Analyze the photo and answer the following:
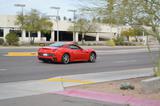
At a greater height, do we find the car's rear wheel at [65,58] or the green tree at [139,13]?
the green tree at [139,13]

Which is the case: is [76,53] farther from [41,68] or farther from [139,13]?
[139,13]

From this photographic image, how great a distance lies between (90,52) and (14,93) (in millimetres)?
16138

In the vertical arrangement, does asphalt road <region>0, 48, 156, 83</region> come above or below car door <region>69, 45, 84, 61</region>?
below

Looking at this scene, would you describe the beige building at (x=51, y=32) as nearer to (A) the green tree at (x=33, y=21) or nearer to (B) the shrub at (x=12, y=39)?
(A) the green tree at (x=33, y=21)

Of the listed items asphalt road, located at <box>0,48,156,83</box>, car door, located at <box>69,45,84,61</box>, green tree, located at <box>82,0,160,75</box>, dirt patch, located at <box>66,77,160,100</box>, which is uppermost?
green tree, located at <box>82,0,160,75</box>

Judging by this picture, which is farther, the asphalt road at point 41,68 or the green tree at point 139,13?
the asphalt road at point 41,68

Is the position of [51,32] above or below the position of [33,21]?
below

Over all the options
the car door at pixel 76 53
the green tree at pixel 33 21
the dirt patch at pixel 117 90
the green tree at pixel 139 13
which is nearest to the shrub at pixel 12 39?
the green tree at pixel 33 21

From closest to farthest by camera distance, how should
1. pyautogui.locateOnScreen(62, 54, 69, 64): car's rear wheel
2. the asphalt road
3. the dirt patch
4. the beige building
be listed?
the dirt patch
the asphalt road
pyautogui.locateOnScreen(62, 54, 69, 64): car's rear wheel
the beige building

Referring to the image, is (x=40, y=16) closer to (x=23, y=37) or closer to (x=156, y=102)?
(x=23, y=37)

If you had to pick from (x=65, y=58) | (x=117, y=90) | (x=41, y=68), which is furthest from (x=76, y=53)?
(x=117, y=90)

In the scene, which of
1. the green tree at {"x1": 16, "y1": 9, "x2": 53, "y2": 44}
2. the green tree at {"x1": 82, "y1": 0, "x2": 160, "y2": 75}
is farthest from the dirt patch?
the green tree at {"x1": 16, "y1": 9, "x2": 53, "y2": 44}

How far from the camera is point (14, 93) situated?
1252 centimetres

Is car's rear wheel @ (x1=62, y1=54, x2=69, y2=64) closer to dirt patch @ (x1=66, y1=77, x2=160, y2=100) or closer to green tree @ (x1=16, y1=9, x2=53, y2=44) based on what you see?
dirt patch @ (x1=66, y1=77, x2=160, y2=100)
